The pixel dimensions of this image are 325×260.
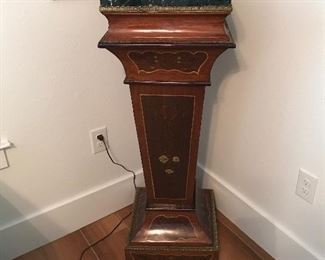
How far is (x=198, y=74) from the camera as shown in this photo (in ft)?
3.15

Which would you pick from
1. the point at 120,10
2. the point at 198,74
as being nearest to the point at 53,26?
the point at 120,10

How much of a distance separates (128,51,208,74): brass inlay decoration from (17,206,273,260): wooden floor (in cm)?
81

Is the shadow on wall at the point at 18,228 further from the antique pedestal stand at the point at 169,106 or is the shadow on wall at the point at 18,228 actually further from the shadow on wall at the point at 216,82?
the shadow on wall at the point at 216,82

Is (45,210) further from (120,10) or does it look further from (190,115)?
(120,10)

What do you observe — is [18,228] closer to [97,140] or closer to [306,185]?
[97,140]

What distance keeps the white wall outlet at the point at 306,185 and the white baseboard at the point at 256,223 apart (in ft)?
0.61

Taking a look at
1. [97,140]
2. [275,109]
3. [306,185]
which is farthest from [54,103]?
[306,185]

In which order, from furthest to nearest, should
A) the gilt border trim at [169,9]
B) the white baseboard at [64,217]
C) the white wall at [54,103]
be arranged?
the white baseboard at [64,217]
the white wall at [54,103]
the gilt border trim at [169,9]

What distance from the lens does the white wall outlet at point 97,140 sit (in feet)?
4.61

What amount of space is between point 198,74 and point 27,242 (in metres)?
1.00

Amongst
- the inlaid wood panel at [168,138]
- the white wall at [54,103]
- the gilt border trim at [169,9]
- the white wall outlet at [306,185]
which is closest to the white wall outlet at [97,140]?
the white wall at [54,103]

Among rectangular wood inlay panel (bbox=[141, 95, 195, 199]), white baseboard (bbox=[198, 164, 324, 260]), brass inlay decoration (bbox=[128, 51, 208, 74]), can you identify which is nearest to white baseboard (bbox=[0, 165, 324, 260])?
white baseboard (bbox=[198, 164, 324, 260])

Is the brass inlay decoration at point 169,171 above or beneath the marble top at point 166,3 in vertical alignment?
beneath

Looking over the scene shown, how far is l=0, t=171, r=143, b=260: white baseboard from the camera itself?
4.42 ft
